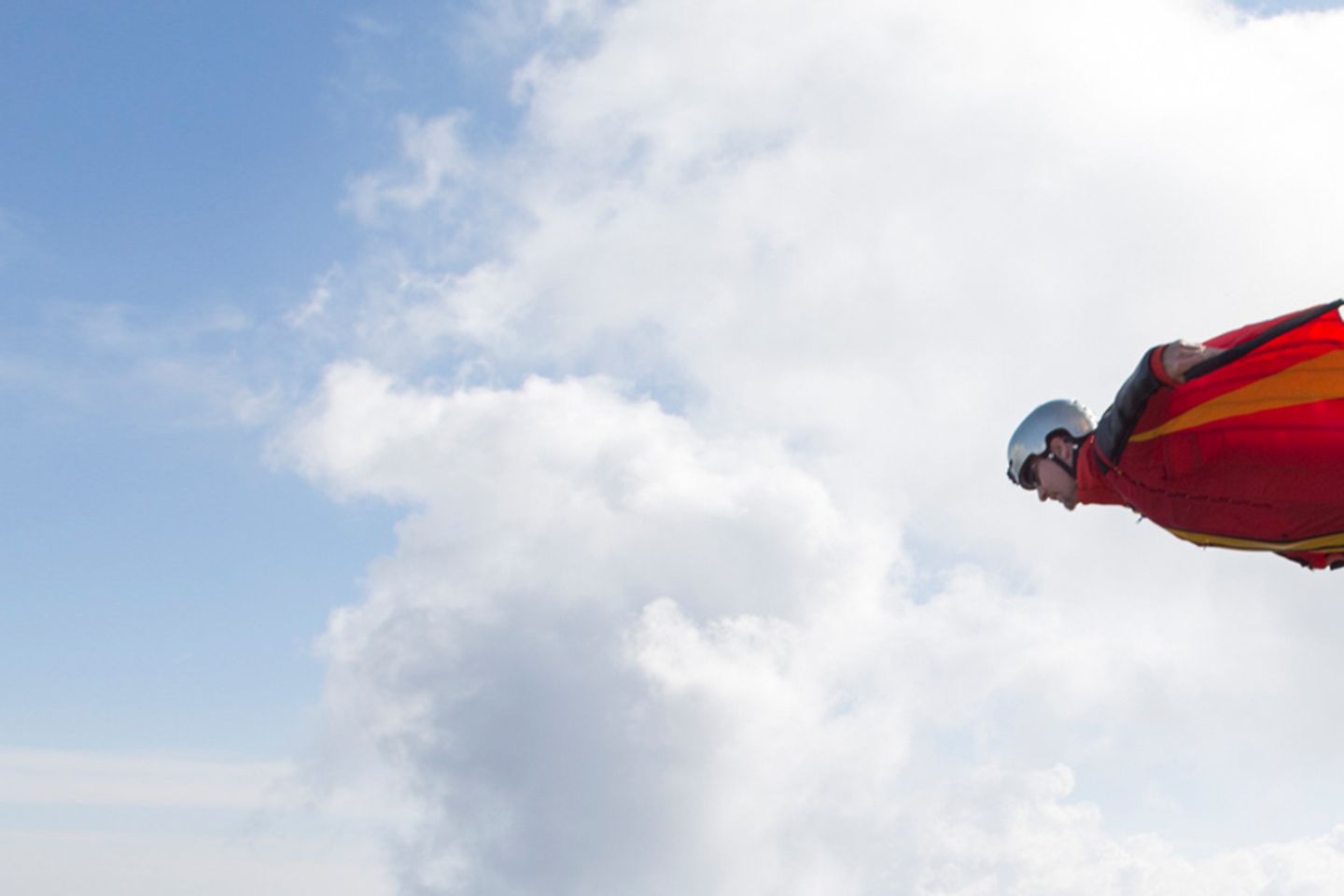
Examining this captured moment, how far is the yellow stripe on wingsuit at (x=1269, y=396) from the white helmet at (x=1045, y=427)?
1283 mm

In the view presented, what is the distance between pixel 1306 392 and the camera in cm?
1075

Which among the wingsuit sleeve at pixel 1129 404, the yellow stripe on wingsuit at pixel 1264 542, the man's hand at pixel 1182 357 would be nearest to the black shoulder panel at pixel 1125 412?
the wingsuit sleeve at pixel 1129 404

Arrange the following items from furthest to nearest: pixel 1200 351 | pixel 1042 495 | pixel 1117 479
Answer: pixel 1042 495
pixel 1117 479
pixel 1200 351

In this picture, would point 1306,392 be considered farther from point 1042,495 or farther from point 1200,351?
point 1042,495

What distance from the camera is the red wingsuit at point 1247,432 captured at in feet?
34.9

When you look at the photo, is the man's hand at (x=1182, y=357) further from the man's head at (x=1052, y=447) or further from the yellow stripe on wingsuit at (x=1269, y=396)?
the man's head at (x=1052, y=447)

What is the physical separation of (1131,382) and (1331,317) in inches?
82.1

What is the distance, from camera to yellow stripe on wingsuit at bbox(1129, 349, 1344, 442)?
422 inches

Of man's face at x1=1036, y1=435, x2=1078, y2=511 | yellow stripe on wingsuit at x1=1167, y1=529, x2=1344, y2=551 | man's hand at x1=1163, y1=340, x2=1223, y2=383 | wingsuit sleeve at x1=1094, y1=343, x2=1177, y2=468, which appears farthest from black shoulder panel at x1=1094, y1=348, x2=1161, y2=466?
yellow stripe on wingsuit at x1=1167, y1=529, x2=1344, y2=551

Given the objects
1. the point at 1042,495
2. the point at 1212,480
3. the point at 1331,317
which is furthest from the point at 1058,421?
the point at 1331,317

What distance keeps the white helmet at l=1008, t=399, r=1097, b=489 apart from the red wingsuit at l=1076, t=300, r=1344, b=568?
0.72 metres

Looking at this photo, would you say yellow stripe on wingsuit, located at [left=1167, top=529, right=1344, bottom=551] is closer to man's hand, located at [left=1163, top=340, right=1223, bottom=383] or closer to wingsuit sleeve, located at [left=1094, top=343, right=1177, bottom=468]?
wingsuit sleeve, located at [left=1094, top=343, right=1177, bottom=468]

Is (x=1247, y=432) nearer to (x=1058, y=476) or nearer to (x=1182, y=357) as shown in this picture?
(x=1182, y=357)

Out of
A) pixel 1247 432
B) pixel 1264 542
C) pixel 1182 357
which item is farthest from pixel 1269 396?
→ pixel 1264 542
